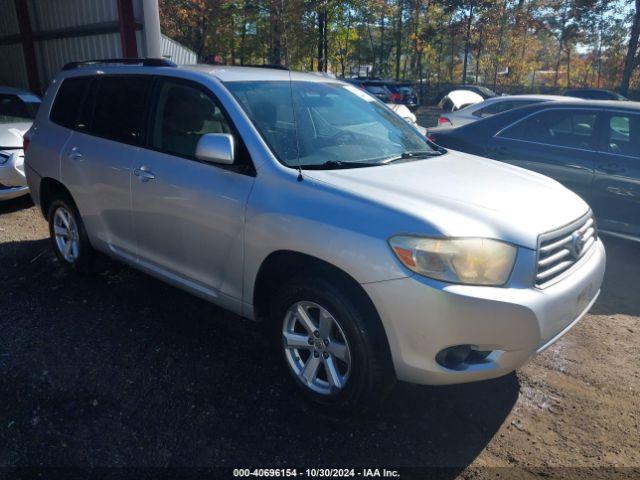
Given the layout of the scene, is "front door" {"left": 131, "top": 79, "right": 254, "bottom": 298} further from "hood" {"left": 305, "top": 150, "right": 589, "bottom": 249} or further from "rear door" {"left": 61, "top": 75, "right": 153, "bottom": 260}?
"hood" {"left": 305, "top": 150, "right": 589, "bottom": 249}

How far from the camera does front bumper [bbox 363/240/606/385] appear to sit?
2504mm

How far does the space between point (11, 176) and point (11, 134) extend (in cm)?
79

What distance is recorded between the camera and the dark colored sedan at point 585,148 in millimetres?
5344

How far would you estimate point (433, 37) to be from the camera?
31.1m

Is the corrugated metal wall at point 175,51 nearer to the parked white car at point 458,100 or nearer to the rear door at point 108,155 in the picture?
the parked white car at point 458,100

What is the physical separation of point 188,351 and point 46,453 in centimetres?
112

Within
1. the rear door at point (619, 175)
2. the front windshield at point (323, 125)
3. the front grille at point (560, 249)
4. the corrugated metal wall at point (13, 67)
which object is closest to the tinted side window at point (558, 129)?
the rear door at point (619, 175)

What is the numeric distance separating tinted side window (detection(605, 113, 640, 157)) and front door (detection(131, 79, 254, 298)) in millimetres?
4151

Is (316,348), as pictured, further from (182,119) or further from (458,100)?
(458,100)

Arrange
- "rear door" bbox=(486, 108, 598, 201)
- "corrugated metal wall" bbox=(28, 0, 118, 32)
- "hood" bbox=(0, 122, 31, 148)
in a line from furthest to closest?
1. "corrugated metal wall" bbox=(28, 0, 118, 32)
2. "hood" bbox=(0, 122, 31, 148)
3. "rear door" bbox=(486, 108, 598, 201)

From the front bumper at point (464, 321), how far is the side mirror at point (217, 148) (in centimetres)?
114

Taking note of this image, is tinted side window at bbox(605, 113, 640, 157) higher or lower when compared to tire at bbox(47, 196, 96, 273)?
higher

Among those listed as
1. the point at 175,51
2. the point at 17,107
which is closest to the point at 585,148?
the point at 17,107

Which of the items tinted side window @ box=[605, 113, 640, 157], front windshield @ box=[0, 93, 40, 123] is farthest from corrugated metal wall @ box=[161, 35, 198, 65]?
tinted side window @ box=[605, 113, 640, 157]
